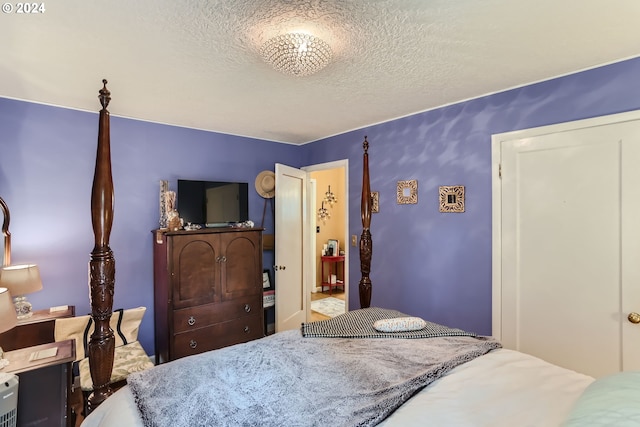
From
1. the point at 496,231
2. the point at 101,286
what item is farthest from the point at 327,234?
the point at 101,286

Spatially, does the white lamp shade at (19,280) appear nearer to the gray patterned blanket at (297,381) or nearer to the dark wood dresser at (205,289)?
the dark wood dresser at (205,289)

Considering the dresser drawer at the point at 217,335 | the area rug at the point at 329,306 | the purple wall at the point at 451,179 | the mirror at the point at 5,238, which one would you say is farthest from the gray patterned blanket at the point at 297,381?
the area rug at the point at 329,306

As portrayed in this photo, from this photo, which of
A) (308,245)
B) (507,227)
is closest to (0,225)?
(308,245)

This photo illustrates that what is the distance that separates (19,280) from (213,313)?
1.41 meters

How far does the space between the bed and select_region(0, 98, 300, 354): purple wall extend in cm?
167

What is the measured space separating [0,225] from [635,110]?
444cm

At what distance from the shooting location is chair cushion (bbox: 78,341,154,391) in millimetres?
2178

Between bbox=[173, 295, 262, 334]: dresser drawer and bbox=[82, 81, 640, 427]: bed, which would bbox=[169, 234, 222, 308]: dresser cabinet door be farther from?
bbox=[82, 81, 640, 427]: bed

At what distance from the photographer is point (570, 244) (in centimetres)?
207

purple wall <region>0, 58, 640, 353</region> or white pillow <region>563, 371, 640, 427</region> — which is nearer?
white pillow <region>563, 371, 640, 427</region>

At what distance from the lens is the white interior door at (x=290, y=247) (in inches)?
139

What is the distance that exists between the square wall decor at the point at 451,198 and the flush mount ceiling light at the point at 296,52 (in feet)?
5.17

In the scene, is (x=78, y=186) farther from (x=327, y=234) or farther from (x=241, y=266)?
(x=327, y=234)

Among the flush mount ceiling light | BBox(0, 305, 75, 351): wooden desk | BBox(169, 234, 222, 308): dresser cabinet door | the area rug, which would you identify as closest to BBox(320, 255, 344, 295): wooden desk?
the area rug
